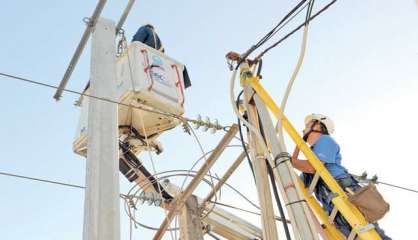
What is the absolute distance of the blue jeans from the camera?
3498 mm

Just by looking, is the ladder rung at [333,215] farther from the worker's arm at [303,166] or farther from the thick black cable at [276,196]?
the thick black cable at [276,196]

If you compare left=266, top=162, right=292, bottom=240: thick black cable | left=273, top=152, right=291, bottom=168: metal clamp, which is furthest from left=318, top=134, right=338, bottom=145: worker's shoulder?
left=273, top=152, right=291, bottom=168: metal clamp

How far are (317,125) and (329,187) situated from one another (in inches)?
44.4

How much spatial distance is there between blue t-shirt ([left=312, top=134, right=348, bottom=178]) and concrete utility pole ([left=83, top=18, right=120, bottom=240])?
1777mm

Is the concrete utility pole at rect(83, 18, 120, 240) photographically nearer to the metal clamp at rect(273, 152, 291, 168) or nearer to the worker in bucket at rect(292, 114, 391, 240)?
the metal clamp at rect(273, 152, 291, 168)

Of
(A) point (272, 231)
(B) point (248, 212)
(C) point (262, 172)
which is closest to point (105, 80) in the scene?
(C) point (262, 172)

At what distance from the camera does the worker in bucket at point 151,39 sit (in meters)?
5.90

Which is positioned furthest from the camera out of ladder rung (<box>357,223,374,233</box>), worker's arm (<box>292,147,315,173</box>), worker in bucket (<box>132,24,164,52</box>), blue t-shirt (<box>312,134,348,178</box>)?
worker in bucket (<box>132,24,164,52</box>)

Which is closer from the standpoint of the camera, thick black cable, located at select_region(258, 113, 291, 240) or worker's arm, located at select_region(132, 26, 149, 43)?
thick black cable, located at select_region(258, 113, 291, 240)

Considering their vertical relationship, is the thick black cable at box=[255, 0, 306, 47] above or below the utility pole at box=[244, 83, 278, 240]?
above

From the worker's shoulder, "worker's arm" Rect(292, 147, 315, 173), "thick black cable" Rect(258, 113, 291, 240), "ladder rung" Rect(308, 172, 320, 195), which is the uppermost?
the worker's shoulder

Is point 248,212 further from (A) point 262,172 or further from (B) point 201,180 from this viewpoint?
(A) point 262,172

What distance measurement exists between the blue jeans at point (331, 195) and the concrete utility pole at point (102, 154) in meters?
1.58

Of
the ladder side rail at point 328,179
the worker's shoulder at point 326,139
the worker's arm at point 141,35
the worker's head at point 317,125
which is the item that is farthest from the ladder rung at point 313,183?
the worker's arm at point 141,35
